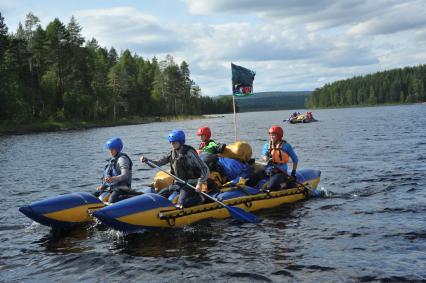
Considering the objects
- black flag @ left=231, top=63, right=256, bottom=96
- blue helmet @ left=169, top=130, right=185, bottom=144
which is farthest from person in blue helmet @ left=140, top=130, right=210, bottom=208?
black flag @ left=231, top=63, right=256, bottom=96

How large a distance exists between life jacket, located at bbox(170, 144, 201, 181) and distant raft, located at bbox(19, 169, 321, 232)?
0.74 m

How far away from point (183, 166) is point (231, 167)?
2529 millimetres

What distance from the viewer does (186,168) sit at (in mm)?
10953

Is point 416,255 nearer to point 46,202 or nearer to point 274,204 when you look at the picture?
point 274,204

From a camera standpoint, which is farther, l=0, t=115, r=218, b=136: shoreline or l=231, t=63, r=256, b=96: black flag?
l=0, t=115, r=218, b=136: shoreline

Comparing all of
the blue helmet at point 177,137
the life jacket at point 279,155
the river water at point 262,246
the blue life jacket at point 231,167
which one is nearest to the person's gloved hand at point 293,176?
the life jacket at point 279,155

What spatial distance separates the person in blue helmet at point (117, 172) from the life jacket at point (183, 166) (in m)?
1.13

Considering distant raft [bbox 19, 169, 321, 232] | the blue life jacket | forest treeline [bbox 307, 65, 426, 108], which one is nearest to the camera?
Answer: distant raft [bbox 19, 169, 321, 232]

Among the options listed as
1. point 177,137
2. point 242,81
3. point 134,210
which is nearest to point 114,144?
point 177,137

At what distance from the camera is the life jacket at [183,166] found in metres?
10.8

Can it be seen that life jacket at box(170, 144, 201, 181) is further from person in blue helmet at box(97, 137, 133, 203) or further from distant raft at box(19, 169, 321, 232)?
person in blue helmet at box(97, 137, 133, 203)

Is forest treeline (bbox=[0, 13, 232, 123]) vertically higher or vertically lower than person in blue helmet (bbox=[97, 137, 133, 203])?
higher

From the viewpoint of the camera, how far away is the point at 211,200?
38.1 feet

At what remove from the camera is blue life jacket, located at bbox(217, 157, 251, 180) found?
13.1 metres
